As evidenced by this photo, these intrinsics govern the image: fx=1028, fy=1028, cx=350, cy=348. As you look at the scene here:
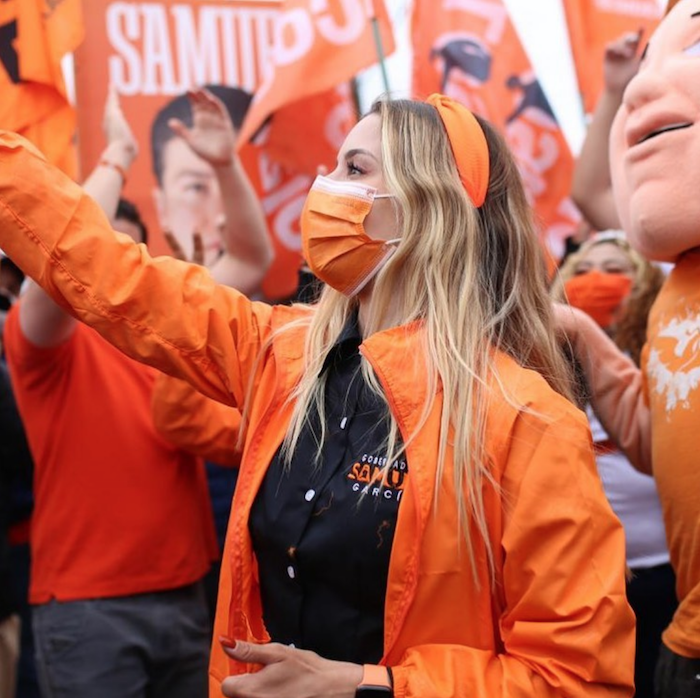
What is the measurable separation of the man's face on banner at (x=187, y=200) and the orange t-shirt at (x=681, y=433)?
2139 millimetres

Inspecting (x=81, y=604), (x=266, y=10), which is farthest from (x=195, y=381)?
(x=266, y=10)

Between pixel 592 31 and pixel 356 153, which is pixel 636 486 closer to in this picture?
pixel 356 153

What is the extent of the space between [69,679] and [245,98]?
263 cm

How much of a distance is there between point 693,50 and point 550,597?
1.53 meters

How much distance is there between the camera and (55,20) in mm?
3738

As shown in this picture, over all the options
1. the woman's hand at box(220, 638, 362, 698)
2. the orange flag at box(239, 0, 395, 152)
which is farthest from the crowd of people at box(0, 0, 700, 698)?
the orange flag at box(239, 0, 395, 152)

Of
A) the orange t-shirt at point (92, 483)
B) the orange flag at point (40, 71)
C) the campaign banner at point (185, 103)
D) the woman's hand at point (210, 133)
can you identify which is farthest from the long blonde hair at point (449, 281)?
the campaign banner at point (185, 103)

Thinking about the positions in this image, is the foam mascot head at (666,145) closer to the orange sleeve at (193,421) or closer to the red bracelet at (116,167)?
the orange sleeve at (193,421)

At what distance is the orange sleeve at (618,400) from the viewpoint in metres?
2.66

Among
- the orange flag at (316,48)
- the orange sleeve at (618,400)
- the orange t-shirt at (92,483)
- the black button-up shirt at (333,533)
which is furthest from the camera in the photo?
the orange flag at (316,48)

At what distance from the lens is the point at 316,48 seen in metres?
4.07

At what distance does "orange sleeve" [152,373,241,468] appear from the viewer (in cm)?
272

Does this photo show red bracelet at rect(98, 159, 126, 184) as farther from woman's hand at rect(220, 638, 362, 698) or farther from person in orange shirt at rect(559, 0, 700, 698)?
woman's hand at rect(220, 638, 362, 698)

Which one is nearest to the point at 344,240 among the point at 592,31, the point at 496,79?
the point at 496,79
